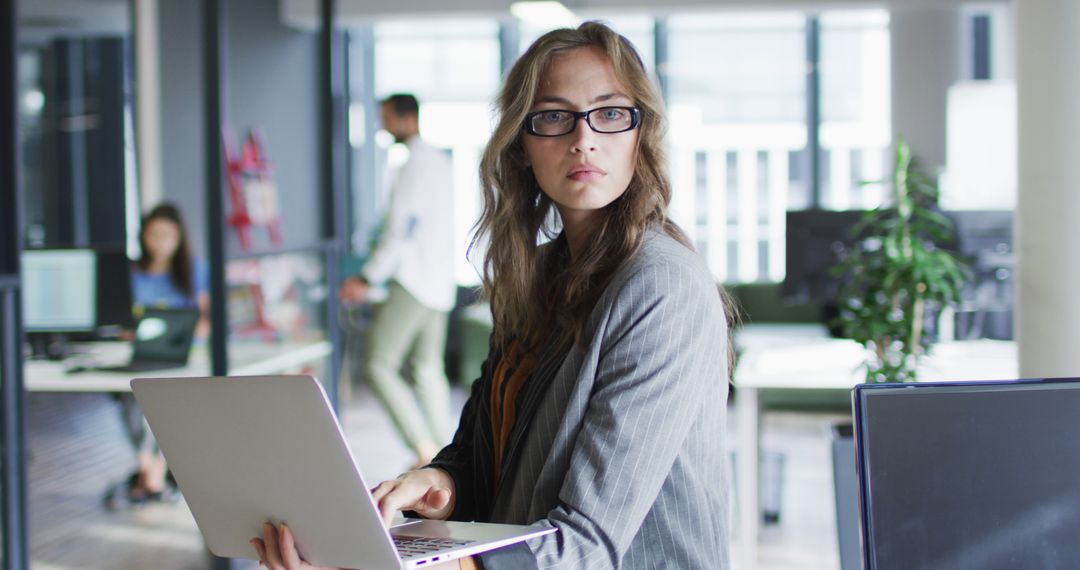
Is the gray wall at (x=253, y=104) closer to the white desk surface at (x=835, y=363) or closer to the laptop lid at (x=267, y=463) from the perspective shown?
the white desk surface at (x=835, y=363)

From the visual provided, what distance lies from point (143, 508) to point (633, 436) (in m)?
4.06

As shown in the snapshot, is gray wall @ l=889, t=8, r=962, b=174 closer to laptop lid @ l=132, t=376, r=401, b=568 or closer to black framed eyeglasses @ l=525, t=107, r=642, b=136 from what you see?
black framed eyeglasses @ l=525, t=107, r=642, b=136

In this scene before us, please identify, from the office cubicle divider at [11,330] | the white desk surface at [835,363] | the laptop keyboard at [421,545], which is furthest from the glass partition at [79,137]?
the laptop keyboard at [421,545]

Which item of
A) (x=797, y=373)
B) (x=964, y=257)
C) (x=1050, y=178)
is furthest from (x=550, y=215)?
(x=964, y=257)

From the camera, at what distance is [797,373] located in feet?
12.3

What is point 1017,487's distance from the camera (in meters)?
1.19

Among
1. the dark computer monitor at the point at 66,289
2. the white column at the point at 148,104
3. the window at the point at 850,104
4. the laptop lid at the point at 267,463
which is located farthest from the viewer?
the window at the point at 850,104

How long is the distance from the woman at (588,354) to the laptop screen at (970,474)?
0.23 meters

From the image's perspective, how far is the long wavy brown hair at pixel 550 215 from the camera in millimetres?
1445

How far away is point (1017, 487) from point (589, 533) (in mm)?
469

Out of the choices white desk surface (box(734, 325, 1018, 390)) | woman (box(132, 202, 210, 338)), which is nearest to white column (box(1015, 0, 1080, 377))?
white desk surface (box(734, 325, 1018, 390))

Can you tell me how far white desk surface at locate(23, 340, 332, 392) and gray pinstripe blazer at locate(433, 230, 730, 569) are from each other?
2.55 metres

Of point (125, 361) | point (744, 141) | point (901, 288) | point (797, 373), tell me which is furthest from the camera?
point (744, 141)

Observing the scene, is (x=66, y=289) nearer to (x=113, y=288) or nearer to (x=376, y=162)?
(x=113, y=288)
